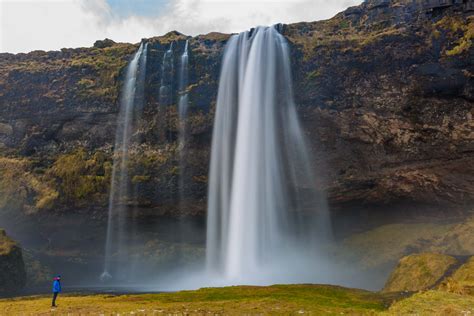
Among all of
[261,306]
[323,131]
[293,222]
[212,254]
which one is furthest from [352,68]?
[261,306]

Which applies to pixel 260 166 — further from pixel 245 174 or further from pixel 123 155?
pixel 123 155

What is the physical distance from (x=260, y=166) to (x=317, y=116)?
10.1 m

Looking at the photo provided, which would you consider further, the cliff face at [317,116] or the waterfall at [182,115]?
the waterfall at [182,115]

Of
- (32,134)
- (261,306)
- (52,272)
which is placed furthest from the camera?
(32,134)

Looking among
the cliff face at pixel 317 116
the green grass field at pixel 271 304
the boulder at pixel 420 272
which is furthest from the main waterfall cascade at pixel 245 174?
the green grass field at pixel 271 304

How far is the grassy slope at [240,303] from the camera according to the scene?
2423 centimetres

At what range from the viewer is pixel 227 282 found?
1925 inches

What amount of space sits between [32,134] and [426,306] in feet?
200

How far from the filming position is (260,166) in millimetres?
56125

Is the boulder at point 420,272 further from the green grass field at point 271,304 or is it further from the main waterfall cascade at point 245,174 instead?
the main waterfall cascade at point 245,174

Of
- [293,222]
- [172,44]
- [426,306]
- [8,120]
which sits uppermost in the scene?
[172,44]

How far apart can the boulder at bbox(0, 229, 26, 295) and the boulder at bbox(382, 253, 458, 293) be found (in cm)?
4053

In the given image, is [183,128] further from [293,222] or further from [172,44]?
[293,222]

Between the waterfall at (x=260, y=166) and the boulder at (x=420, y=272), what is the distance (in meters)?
18.7
